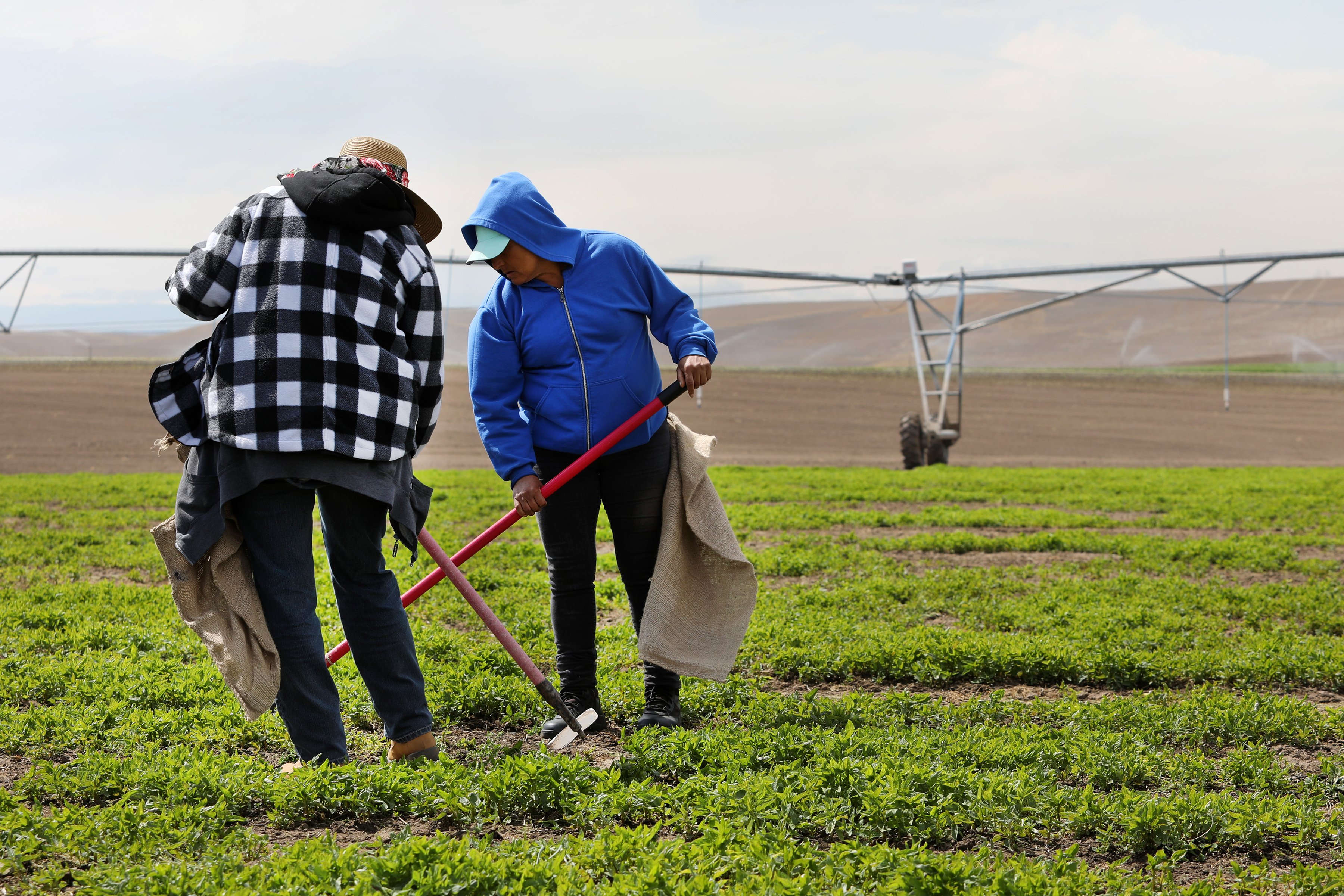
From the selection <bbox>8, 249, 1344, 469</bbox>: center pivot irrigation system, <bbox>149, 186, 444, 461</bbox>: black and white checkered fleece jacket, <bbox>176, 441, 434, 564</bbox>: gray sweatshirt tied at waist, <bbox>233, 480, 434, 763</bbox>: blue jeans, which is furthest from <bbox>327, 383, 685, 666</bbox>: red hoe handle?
<bbox>8, 249, 1344, 469</bbox>: center pivot irrigation system

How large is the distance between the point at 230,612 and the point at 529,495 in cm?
103

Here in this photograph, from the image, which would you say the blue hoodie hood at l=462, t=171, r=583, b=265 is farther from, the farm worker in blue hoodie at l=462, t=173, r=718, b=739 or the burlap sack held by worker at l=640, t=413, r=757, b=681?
the burlap sack held by worker at l=640, t=413, r=757, b=681

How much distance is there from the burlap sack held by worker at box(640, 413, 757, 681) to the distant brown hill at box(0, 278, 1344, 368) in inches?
1917

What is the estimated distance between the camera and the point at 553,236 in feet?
11.8

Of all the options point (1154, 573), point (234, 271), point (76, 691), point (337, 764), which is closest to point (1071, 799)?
point (337, 764)

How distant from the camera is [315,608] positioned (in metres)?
3.09

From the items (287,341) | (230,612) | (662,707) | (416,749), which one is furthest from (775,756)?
(287,341)

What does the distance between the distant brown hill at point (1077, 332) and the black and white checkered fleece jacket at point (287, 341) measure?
4967 cm

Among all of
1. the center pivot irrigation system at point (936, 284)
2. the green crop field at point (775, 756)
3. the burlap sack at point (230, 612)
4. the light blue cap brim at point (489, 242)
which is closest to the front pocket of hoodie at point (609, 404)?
the light blue cap brim at point (489, 242)

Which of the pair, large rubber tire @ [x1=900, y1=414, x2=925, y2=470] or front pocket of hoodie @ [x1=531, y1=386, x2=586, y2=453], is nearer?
front pocket of hoodie @ [x1=531, y1=386, x2=586, y2=453]

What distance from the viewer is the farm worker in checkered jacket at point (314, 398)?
278 centimetres

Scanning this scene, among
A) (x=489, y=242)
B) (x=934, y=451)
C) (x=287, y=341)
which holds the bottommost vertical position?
(x=934, y=451)

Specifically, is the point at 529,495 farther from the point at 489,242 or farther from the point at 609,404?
the point at 489,242

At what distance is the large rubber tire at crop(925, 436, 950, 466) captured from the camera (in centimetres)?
1733
